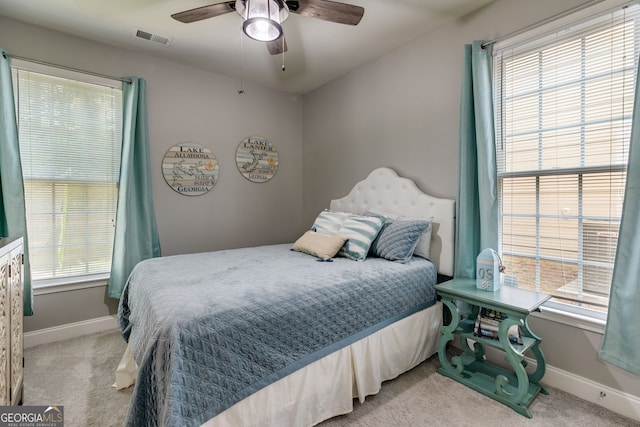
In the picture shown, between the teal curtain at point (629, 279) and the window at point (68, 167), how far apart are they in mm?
3824

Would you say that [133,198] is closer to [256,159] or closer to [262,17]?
[256,159]

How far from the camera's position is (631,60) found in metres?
1.62

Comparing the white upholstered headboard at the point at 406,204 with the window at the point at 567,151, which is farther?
the white upholstered headboard at the point at 406,204

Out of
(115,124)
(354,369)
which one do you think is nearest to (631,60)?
(354,369)

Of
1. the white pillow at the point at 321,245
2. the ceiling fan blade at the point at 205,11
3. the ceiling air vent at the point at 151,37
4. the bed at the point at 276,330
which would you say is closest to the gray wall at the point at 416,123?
the bed at the point at 276,330

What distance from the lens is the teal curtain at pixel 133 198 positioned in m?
2.75

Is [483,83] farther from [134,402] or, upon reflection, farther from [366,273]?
[134,402]

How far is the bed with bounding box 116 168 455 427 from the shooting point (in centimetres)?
119

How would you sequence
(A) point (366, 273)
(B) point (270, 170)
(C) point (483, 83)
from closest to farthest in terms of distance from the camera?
(A) point (366, 273)
(C) point (483, 83)
(B) point (270, 170)

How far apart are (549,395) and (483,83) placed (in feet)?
6.86

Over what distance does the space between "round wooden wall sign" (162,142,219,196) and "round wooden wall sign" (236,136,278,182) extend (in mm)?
337

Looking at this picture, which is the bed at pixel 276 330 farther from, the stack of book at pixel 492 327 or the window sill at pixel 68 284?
the window sill at pixel 68 284

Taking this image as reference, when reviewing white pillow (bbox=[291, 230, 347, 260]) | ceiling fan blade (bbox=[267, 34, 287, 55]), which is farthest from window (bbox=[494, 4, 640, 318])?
ceiling fan blade (bbox=[267, 34, 287, 55])

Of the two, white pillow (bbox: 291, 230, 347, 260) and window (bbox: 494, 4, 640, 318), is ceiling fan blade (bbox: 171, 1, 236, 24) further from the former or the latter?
window (bbox: 494, 4, 640, 318)
